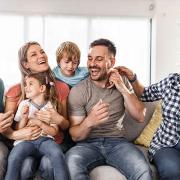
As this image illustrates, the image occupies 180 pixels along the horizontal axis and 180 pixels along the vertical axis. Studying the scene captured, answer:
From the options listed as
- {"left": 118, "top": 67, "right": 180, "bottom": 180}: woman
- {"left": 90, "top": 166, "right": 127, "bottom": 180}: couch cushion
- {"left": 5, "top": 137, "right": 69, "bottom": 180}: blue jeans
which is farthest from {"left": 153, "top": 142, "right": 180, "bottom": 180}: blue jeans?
{"left": 5, "top": 137, "right": 69, "bottom": 180}: blue jeans

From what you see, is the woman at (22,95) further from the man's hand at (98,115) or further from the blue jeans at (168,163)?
the blue jeans at (168,163)

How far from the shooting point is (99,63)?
219 centimetres

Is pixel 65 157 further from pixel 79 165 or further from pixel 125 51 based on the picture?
pixel 125 51

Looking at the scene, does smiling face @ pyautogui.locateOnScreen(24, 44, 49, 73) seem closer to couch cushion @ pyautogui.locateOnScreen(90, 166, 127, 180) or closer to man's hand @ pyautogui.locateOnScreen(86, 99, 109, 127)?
man's hand @ pyautogui.locateOnScreen(86, 99, 109, 127)

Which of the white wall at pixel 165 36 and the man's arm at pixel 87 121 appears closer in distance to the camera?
the man's arm at pixel 87 121

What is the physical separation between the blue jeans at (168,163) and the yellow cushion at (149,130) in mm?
311

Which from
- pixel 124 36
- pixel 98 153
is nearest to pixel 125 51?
pixel 124 36

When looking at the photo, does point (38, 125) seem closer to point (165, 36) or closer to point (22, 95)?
point (22, 95)

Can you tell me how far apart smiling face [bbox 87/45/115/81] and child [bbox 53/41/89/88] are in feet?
0.43

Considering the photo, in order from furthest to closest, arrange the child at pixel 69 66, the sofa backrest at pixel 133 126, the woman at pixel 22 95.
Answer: the sofa backrest at pixel 133 126, the child at pixel 69 66, the woman at pixel 22 95

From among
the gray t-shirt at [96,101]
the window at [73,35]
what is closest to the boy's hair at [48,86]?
the gray t-shirt at [96,101]

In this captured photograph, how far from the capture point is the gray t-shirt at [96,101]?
2133 millimetres

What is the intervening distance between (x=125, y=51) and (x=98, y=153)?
271cm

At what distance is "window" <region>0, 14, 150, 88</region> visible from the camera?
430cm
